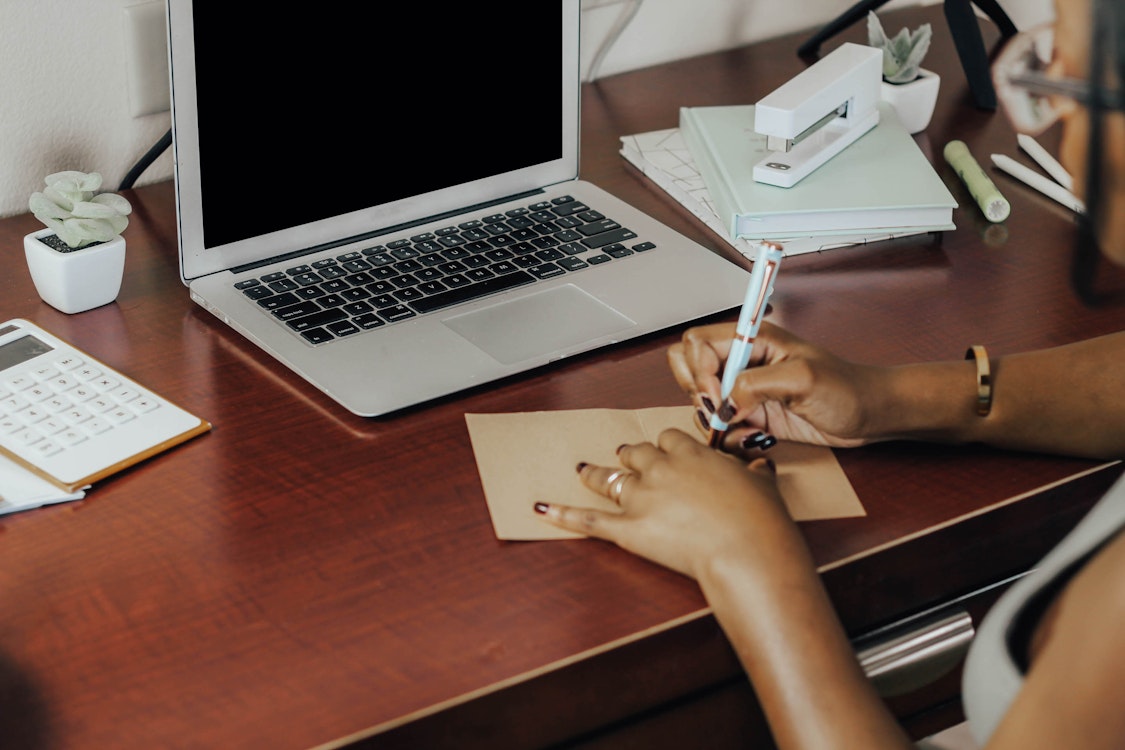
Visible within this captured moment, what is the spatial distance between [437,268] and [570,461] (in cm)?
28

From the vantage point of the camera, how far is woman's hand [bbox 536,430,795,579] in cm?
76

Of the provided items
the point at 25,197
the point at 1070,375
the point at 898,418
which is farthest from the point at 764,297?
the point at 25,197

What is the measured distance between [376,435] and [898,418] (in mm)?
366

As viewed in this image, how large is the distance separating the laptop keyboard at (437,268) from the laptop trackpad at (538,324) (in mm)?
27

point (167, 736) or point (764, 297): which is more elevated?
point (764, 297)

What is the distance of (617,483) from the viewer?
0.81m

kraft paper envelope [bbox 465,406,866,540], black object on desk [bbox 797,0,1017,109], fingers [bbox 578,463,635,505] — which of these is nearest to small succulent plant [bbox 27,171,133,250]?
kraft paper envelope [bbox 465,406,866,540]

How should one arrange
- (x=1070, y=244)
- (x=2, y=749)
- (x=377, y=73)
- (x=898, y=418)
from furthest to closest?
(x=1070, y=244) < (x=377, y=73) < (x=898, y=418) < (x=2, y=749)

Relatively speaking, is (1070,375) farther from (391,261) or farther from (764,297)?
(391,261)

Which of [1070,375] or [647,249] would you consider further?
[647,249]

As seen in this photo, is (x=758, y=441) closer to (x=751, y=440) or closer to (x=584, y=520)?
(x=751, y=440)

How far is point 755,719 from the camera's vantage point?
2.77ft

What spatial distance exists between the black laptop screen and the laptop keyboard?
0.15 ft

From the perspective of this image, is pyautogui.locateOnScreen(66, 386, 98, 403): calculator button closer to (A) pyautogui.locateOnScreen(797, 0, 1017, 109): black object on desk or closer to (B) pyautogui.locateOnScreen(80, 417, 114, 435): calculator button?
(B) pyautogui.locateOnScreen(80, 417, 114, 435): calculator button
